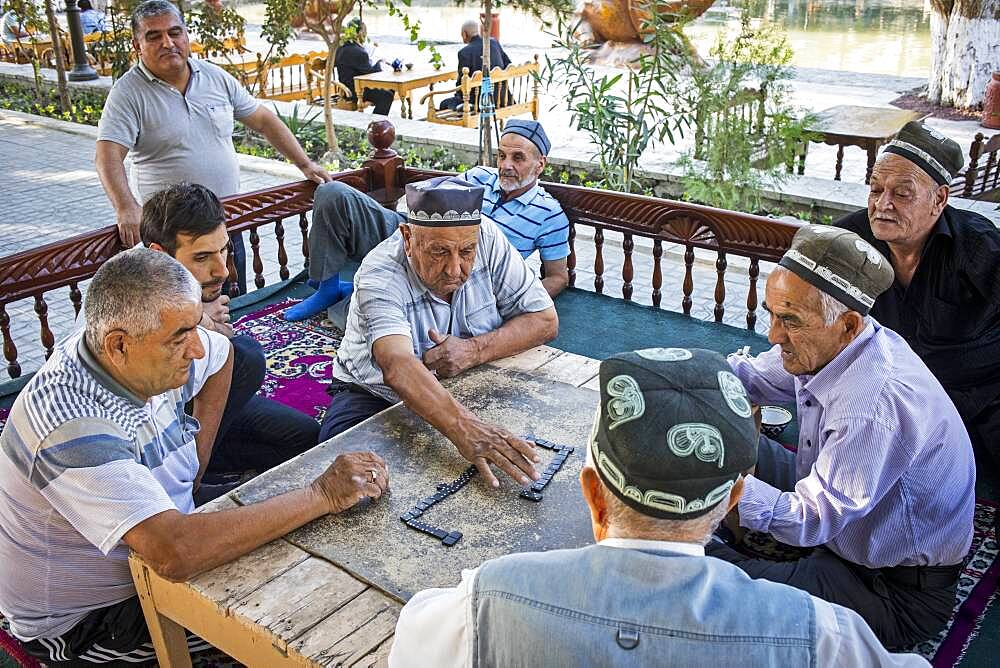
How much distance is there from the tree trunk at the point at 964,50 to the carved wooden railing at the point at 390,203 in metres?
8.60

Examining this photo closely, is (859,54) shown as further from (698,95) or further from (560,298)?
(560,298)

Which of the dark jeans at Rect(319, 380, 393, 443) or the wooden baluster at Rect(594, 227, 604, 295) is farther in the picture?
the wooden baluster at Rect(594, 227, 604, 295)

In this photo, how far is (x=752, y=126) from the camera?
6734 millimetres

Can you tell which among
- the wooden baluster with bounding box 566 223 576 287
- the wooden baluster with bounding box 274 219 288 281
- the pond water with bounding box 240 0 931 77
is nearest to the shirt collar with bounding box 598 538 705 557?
the wooden baluster with bounding box 566 223 576 287

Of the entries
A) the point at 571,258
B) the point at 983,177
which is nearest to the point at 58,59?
the point at 571,258

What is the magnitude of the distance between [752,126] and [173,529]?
586 cm

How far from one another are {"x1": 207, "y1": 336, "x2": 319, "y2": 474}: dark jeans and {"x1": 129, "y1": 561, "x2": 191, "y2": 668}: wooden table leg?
1007 mm

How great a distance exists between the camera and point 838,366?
213 centimetres

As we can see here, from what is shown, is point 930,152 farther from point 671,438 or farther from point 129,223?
point 129,223

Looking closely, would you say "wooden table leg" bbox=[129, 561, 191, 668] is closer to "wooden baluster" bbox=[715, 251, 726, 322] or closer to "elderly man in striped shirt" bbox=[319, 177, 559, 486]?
"elderly man in striped shirt" bbox=[319, 177, 559, 486]

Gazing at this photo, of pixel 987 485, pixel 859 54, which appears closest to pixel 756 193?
pixel 987 485

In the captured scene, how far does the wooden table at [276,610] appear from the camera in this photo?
1646mm

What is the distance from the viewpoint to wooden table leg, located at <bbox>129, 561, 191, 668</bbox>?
1.93 meters

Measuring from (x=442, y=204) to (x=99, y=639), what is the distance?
1.43m
